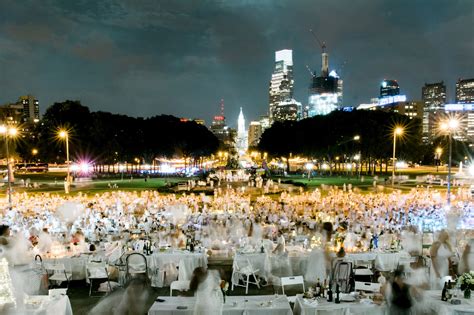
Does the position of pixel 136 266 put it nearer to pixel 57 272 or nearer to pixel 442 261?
pixel 57 272

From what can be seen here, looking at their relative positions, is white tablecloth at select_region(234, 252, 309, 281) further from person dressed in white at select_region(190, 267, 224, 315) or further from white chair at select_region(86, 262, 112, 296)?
person dressed in white at select_region(190, 267, 224, 315)

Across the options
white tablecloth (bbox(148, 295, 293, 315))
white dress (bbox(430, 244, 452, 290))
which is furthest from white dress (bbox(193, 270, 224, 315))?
white dress (bbox(430, 244, 452, 290))

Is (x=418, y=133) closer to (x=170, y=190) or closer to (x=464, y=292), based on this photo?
(x=170, y=190)

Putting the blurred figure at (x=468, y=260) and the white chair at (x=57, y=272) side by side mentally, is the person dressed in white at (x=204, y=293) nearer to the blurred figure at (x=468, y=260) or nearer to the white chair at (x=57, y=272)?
the white chair at (x=57, y=272)

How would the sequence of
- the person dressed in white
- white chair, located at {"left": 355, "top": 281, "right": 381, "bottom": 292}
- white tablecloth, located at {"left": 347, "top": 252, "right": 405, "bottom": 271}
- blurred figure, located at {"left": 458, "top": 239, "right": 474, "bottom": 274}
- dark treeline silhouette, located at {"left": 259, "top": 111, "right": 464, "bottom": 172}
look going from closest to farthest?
the person dressed in white < white chair, located at {"left": 355, "top": 281, "right": 381, "bottom": 292} < blurred figure, located at {"left": 458, "top": 239, "right": 474, "bottom": 274} < white tablecloth, located at {"left": 347, "top": 252, "right": 405, "bottom": 271} < dark treeline silhouette, located at {"left": 259, "top": 111, "right": 464, "bottom": 172}

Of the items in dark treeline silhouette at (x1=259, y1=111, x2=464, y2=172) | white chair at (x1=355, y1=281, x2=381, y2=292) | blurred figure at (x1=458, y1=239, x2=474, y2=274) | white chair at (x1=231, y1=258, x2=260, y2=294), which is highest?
dark treeline silhouette at (x1=259, y1=111, x2=464, y2=172)

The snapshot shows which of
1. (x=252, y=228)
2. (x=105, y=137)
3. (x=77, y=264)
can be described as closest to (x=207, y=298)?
(x=77, y=264)
